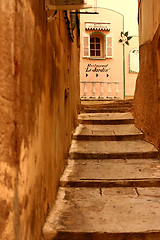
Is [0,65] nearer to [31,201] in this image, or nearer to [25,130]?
[25,130]

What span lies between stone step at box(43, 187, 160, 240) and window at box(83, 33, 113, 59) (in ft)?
31.8

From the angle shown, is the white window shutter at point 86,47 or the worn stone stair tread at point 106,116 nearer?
the worn stone stair tread at point 106,116

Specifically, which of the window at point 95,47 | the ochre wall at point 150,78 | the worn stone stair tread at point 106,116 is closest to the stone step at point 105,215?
the ochre wall at point 150,78

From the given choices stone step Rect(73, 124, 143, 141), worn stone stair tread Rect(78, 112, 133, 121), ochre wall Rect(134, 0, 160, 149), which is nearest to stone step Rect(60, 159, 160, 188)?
ochre wall Rect(134, 0, 160, 149)

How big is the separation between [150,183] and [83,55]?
953 cm

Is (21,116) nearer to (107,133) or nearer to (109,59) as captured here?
(107,133)

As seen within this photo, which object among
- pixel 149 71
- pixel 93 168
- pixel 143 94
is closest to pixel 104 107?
pixel 143 94

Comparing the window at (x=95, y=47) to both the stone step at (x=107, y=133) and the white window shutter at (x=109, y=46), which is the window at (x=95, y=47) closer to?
the white window shutter at (x=109, y=46)

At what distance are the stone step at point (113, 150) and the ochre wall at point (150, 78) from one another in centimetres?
19

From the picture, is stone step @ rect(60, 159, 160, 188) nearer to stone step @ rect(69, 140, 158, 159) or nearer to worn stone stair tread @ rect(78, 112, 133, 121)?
stone step @ rect(69, 140, 158, 159)

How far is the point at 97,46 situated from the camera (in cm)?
1225

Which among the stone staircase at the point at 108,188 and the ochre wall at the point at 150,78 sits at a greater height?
the ochre wall at the point at 150,78

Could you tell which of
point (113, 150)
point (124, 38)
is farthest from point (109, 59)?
A: point (113, 150)

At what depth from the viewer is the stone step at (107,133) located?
4.64 m
